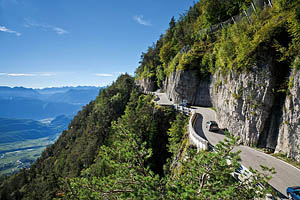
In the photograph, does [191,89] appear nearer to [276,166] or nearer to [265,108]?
[265,108]

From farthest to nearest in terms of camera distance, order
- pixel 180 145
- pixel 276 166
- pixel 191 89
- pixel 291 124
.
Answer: pixel 191 89, pixel 180 145, pixel 291 124, pixel 276 166

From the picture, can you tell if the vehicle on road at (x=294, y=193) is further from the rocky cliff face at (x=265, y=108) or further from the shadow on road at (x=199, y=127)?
the shadow on road at (x=199, y=127)

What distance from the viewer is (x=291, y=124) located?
1100 cm

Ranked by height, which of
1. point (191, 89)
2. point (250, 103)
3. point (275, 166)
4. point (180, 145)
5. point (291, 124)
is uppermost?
point (191, 89)

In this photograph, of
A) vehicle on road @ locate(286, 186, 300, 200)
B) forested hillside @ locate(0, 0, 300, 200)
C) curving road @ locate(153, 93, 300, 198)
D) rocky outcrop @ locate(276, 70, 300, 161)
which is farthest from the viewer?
rocky outcrop @ locate(276, 70, 300, 161)

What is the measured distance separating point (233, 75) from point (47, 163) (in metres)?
76.8

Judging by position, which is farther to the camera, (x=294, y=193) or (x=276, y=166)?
(x=276, y=166)

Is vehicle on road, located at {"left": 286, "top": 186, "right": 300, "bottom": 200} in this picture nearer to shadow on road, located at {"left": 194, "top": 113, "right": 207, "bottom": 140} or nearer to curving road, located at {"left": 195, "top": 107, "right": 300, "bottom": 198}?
curving road, located at {"left": 195, "top": 107, "right": 300, "bottom": 198}

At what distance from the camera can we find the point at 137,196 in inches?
218

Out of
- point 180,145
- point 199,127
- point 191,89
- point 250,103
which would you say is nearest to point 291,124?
point 250,103

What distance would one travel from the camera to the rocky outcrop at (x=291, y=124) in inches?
417

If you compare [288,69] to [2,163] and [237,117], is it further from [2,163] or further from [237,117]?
[2,163]

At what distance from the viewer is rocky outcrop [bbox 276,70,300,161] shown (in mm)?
10586

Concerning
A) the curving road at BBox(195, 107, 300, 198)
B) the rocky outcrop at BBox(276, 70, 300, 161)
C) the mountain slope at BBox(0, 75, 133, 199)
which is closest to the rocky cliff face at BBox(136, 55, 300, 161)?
the rocky outcrop at BBox(276, 70, 300, 161)
